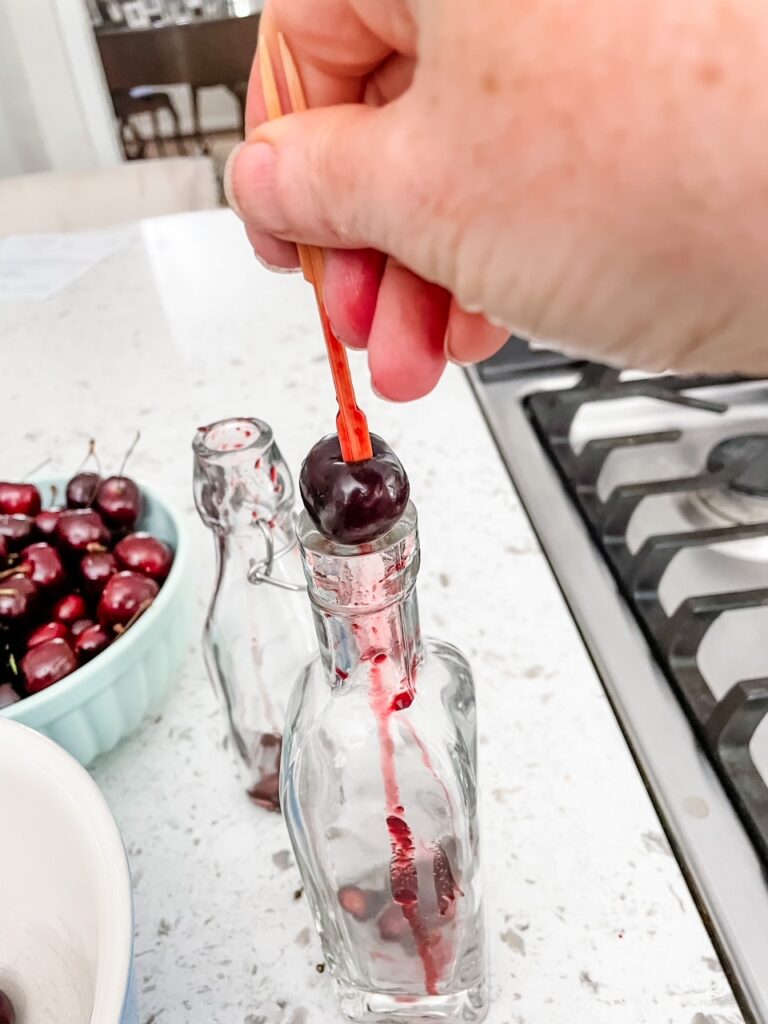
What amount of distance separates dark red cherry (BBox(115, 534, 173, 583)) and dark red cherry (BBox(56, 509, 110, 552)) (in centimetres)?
1

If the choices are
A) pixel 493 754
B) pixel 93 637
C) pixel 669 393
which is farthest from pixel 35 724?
pixel 669 393

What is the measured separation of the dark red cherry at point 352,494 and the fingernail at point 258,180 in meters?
0.06

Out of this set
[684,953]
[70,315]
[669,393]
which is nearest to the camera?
[684,953]

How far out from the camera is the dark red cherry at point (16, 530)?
1.40 feet

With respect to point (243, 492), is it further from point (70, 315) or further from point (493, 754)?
point (70, 315)

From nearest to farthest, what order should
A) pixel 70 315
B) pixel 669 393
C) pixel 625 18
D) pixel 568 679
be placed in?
1. pixel 625 18
2. pixel 568 679
3. pixel 669 393
4. pixel 70 315

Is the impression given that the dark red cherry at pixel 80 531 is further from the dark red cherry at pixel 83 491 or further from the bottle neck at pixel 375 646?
the bottle neck at pixel 375 646

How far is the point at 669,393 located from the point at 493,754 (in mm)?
317

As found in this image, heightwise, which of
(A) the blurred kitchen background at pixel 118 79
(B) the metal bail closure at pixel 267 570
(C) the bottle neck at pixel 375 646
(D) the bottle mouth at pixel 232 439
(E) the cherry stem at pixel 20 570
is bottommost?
(A) the blurred kitchen background at pixel 118 79

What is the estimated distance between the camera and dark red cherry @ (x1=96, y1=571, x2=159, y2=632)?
0.39 m

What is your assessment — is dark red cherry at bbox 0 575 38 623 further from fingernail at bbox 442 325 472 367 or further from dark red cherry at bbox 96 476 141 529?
fingernail at bbox 442 325 472 367

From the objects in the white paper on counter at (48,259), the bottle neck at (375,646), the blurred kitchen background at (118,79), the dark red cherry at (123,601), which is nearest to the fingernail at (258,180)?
the bottle neck at (375,646)

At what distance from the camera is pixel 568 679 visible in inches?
16.3

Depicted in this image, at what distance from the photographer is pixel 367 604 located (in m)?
0.24
